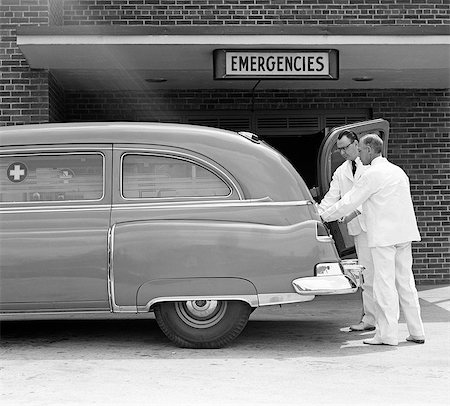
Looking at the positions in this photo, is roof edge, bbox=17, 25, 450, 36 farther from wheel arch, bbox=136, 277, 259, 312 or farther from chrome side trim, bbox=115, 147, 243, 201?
wheel arch, bbox=136, 277, 259, 312

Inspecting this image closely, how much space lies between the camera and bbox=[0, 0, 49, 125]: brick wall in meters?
10.6

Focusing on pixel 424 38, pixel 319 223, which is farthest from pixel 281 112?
pixel 319 223

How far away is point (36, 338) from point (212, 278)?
6.49 feet

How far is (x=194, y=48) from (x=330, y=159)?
78.9 inches

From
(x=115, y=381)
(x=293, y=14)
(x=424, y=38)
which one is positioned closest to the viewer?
(x=115, y=381)

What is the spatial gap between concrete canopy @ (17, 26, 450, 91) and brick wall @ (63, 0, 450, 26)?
84 cm

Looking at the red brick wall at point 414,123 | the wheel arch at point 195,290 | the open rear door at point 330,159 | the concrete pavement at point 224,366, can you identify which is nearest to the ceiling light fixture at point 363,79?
the red brick wall at point 414,123

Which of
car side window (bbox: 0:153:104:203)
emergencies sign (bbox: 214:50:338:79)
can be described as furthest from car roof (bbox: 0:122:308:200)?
emergencies sign (bbox: 214:50:338:79)

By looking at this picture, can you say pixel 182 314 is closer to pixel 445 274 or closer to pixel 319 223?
pixel 319 223

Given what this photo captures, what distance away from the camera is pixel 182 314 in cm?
724

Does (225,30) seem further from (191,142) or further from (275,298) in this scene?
(275,298)

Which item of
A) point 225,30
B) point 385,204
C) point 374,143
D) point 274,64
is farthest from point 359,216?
point 225,30

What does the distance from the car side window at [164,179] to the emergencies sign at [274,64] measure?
3013mm

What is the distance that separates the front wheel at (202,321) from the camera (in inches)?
284
